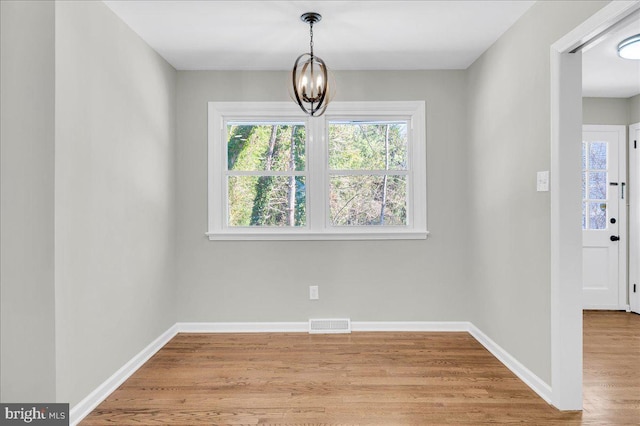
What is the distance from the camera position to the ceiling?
8.52 ft

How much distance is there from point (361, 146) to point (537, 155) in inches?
67.1

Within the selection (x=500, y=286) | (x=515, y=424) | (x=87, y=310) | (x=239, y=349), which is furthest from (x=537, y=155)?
(x=87, y=310)

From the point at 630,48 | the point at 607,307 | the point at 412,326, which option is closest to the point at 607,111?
the point at 630,48

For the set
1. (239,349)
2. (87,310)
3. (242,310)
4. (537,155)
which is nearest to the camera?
(87,310)

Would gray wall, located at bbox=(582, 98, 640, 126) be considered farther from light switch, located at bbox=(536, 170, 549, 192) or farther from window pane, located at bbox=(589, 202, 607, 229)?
light switch, located at bbox=(536, 170, 549, 192)

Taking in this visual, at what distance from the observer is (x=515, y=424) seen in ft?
6.92

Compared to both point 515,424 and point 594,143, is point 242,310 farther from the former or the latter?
point 594,143

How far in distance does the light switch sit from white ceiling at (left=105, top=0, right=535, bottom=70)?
3.76ft

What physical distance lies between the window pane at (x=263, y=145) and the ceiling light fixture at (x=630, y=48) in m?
2.79

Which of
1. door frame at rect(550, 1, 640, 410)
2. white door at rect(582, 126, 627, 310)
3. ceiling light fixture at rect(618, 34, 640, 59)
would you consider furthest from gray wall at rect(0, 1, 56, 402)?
white door at rect(582, 126, 627, 310)

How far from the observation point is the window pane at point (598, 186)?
4.55 m

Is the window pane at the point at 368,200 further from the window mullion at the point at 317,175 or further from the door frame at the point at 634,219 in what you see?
the door frame at the point at 634,219

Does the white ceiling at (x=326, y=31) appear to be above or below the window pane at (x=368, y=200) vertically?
above

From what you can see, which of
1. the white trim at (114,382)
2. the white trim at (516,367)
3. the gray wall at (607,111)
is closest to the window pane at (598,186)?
the gray wall at (607,111)
